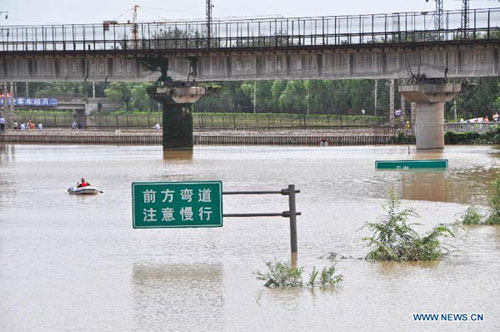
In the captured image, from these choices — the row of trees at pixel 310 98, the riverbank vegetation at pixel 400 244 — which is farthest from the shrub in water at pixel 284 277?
the row of trees at pixel 310 98

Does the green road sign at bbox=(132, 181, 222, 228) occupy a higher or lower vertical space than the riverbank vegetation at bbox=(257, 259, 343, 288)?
higher

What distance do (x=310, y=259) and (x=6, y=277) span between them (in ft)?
20.3

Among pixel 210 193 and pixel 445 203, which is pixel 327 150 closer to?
pixel 445 203

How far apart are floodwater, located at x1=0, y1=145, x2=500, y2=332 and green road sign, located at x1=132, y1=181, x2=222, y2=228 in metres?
1.07

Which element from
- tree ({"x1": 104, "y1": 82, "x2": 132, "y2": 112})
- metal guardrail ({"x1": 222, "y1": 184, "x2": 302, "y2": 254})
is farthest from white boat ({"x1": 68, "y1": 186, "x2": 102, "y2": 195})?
tree ({"x1": 104, "y1": 82, "x2": 132, "y2": 112})

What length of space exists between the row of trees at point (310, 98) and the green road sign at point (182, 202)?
81787mm

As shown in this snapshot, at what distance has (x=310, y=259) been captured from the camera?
72.9ft

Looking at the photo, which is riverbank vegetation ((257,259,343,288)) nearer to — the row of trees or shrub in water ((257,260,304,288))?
shrub in water ((257,260,304,288))

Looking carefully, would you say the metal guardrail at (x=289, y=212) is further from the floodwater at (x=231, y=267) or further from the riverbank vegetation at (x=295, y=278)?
the riverbank vegetation at (x=295, y=278)

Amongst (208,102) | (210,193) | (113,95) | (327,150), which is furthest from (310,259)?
(113,95)

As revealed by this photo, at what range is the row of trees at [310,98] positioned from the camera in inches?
4289

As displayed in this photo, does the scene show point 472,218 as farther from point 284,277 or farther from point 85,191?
point 85,191

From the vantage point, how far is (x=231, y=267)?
21422mm

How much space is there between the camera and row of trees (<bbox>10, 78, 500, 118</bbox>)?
109 meters
